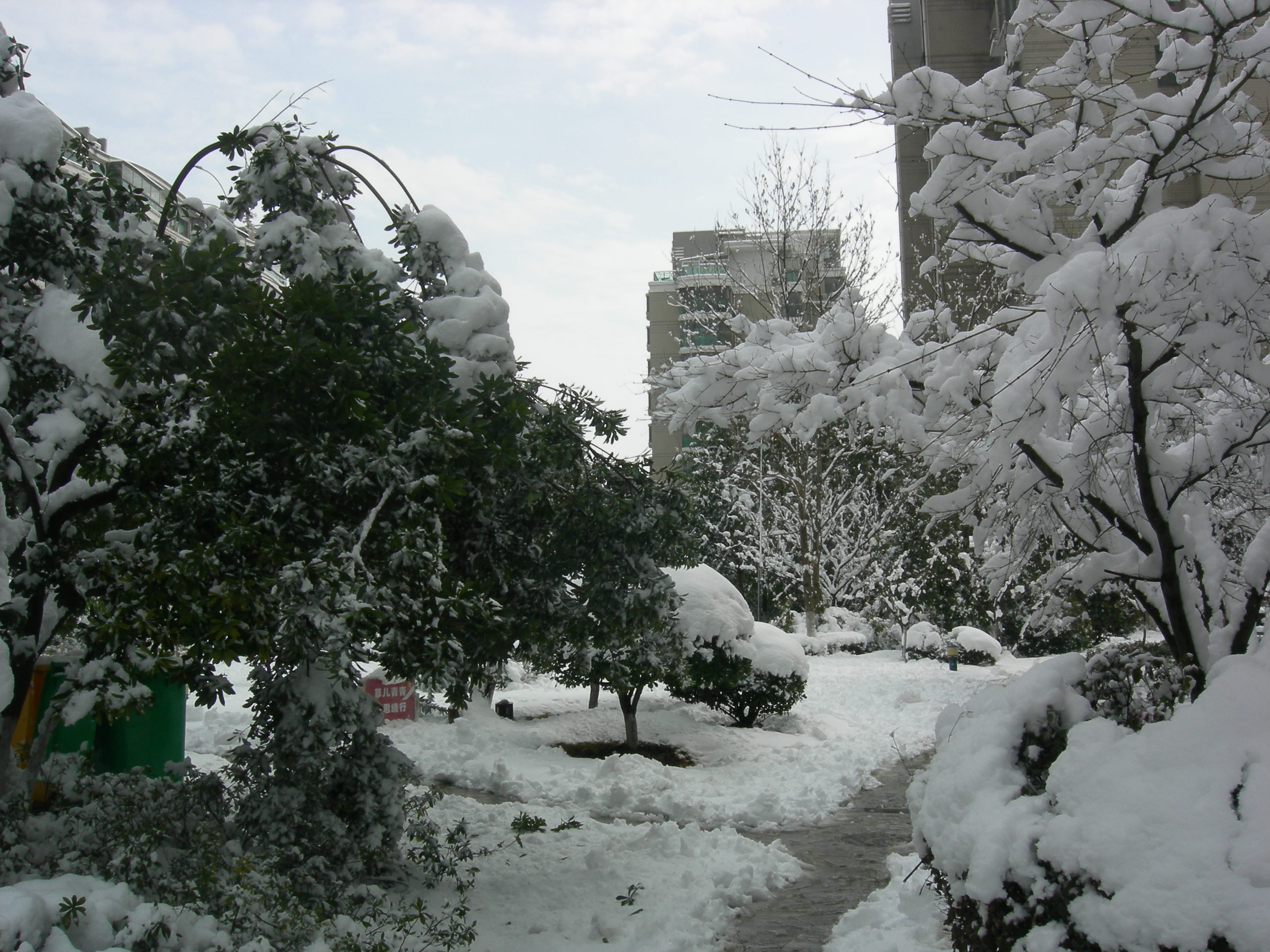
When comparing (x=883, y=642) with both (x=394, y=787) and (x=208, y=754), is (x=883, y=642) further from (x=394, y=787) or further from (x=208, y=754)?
(x=394, y=787)

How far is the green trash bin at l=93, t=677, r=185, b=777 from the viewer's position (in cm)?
615

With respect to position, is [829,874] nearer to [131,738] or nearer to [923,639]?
[131,738]

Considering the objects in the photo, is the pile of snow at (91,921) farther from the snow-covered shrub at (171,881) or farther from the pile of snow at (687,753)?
the pile of snow at (687,753)

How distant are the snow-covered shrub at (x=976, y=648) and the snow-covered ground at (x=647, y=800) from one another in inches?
180

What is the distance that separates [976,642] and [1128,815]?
60.8 feet

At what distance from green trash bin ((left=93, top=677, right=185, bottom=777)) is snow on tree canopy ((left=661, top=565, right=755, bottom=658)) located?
605cm

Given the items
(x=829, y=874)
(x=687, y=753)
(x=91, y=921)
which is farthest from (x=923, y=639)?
(x=91, y=921)

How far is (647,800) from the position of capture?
8.31 metres

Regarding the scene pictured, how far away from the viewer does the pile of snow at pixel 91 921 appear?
320cm

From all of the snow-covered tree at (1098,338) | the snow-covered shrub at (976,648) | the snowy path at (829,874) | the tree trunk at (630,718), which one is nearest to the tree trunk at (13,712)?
the snow-covered tree at (1098,338)

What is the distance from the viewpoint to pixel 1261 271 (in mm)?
3691

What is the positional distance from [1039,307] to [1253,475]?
2.37 m

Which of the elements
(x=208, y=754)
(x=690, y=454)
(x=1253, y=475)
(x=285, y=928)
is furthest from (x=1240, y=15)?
(x=208, y=754)

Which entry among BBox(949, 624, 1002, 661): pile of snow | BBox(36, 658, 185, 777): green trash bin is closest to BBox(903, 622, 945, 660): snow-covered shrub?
BBox(949, 624, 1002, 661): pile of snow
